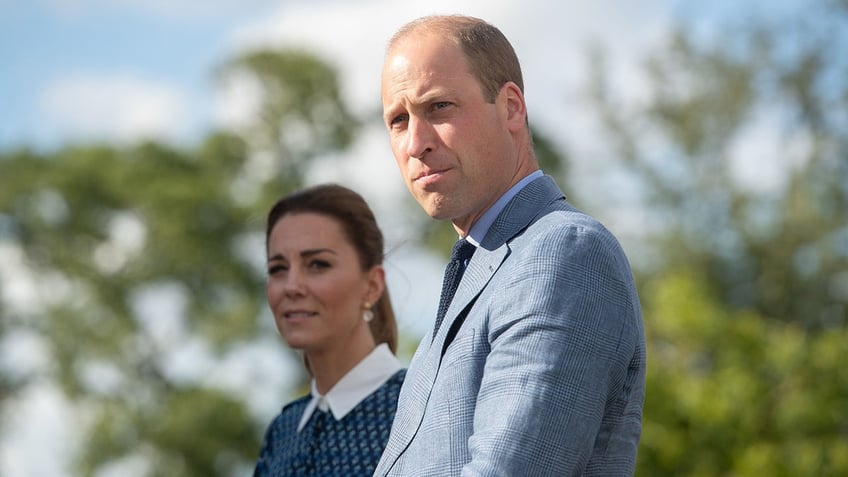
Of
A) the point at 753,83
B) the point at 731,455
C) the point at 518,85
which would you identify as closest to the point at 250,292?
the point at 753,83

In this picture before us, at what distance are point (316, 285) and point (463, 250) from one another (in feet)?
6.07

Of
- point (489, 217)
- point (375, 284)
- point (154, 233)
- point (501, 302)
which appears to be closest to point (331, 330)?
point (375, 284)

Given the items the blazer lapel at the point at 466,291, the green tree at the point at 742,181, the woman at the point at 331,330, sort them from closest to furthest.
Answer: the blazer lapel at the point at 466,291
the woman at the point at 331,330
the green tree at the point at 742,181

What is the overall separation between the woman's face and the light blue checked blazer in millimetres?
1905

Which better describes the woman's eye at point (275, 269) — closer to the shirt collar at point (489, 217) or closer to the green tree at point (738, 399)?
the shirt collar at point (489, 217)

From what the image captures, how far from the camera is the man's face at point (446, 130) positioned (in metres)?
2.25

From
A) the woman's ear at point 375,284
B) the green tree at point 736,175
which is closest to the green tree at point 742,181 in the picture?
the green tree at point 736,175

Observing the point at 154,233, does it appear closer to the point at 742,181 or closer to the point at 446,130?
the point at 742,181

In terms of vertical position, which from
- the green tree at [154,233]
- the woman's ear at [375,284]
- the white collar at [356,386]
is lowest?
the white collar at [356,386]

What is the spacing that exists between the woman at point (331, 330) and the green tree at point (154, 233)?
62.1 feet

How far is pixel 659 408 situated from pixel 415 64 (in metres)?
12.7

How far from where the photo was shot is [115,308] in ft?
80.6

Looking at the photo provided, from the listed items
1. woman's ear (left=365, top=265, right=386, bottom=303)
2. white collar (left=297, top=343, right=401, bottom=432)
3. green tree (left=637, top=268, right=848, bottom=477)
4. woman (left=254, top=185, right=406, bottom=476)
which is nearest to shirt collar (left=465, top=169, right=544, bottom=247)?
woman (left=254, top=185, right=406, bottom=476)

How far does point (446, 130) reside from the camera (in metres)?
2.24
